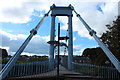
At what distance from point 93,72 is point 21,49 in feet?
16.6

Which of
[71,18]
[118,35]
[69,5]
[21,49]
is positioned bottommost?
[21,49]

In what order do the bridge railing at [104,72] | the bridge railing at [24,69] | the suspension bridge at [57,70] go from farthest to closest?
the bridge railing at [24,69] → the bridge railing at [104,72] → the suspension bridge at [57,70]

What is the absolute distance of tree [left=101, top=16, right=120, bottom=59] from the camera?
1196 cm

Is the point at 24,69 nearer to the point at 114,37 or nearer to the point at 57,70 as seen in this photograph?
the point at 57,70

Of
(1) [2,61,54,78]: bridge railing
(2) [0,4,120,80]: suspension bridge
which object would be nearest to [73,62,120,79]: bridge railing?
(2) [0,4,120,80]: suspension bridge

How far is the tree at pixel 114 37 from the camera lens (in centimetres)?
1196

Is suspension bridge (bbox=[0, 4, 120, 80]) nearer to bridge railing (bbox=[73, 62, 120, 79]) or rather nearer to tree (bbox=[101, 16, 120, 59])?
bridge railing (bbox=[73, 62, 120, 79])

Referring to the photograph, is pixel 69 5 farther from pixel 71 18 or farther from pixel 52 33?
pixel 52 33

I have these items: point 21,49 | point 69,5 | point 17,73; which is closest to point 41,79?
point 21,49

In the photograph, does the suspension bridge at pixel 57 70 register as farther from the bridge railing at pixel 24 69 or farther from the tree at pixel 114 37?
the tree at pixel 114 37

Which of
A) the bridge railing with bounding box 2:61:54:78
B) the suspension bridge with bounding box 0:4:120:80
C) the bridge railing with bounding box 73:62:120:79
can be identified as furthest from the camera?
the bridge railing with bounding box 2:61:54:78

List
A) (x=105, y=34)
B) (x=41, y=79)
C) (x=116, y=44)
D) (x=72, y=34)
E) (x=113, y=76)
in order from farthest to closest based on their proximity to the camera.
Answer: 1. (x=72, y=34)
2. (x=105, y=34)
3. (x=116, y=44)
4. (x=113, y=76)
5. (x=41, y=79)

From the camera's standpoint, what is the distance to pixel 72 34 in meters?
20.8

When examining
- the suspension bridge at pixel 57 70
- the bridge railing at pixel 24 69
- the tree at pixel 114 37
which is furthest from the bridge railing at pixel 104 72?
the bridge railing at pixel 24 69
